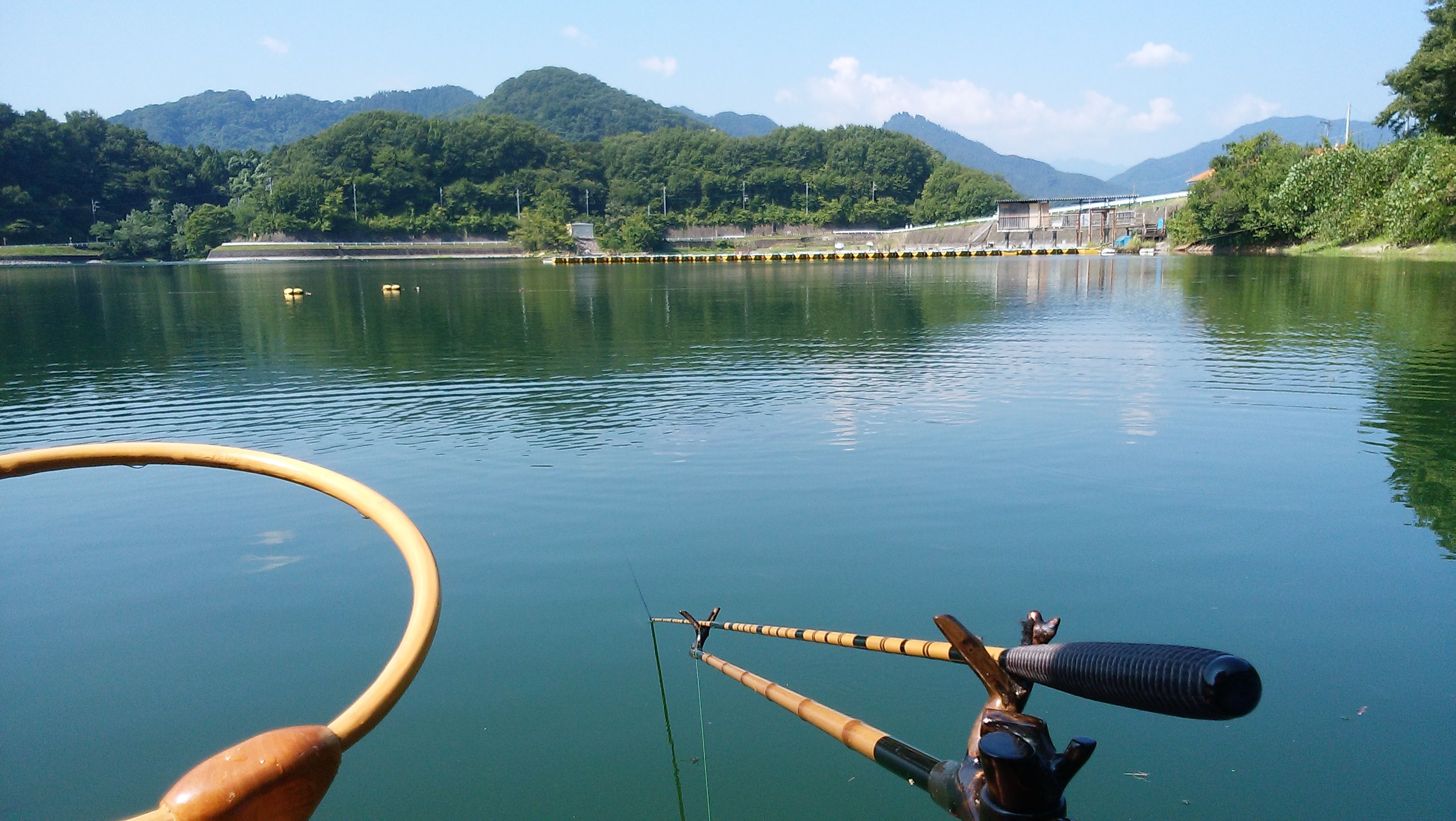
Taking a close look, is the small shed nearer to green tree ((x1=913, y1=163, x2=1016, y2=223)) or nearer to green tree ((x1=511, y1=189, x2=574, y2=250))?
green tree ((x1=913, y1=163, x2=1016, y2=223))

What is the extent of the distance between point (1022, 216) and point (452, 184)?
87.1 meters

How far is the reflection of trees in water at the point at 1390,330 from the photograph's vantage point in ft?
37.1

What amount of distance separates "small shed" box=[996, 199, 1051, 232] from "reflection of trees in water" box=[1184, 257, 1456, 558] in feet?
206

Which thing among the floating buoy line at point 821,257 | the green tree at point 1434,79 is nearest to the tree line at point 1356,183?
the green tree at point 1434,79

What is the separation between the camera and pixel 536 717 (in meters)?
6.22

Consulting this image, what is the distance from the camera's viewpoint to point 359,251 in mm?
127625

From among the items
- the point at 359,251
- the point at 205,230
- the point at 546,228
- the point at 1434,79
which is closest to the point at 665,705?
the point at 1434,79

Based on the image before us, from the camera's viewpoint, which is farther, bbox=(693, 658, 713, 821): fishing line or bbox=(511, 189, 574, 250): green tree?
bbox=(511, 189, 574, 250): green tree

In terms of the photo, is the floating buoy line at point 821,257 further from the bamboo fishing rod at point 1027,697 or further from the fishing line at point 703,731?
the bamboo fishing rod at point 1027,697

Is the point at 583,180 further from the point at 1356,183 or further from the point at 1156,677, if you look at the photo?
the point at 1156,677

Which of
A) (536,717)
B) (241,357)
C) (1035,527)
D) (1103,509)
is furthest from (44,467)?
(241,357)

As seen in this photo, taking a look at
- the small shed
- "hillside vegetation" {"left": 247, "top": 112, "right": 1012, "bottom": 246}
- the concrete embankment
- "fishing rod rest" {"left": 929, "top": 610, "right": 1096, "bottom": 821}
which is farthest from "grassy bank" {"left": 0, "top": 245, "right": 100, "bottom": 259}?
"fishing rod rest" {"left": 929, "top": 610, "right": 1096, "bottom": 821}

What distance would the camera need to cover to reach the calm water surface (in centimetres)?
564

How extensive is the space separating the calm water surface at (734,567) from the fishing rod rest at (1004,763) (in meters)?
3.17
